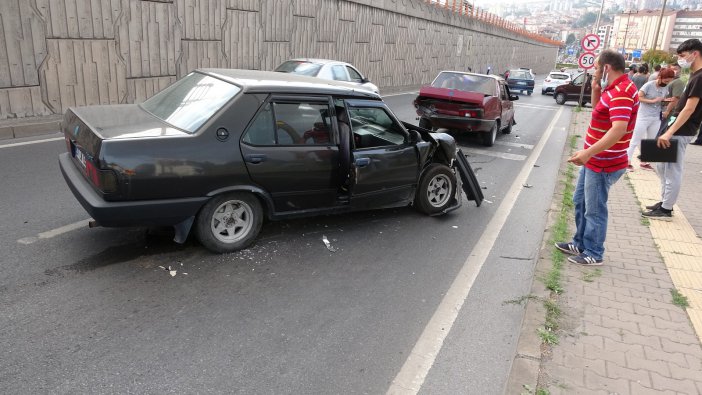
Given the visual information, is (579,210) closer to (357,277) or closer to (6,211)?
(357,277)

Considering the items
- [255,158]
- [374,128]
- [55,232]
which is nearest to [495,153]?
[374,128]

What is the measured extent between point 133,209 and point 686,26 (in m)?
188

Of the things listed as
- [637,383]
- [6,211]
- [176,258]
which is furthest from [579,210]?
[6,211]

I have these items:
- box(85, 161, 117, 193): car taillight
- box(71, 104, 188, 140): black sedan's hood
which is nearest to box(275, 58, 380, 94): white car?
box(71, 104, 188, 140): black sedan's hood

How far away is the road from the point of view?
9.91 ft

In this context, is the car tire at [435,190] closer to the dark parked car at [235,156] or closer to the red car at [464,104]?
the dark parked car at [235,156]

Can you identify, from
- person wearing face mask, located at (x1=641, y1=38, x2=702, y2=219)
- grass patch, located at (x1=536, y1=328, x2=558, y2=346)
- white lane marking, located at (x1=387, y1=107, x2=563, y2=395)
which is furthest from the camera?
person wearing face mask, located at (x1=641, y1=38, x2=702, y2=219)

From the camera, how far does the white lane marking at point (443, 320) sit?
3.15 m

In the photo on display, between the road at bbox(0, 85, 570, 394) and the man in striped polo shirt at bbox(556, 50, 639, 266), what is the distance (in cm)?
61

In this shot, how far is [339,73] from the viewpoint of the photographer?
12875 mm

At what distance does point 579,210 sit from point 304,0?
→ 1516 cm

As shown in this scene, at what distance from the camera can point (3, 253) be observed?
13.7 feet

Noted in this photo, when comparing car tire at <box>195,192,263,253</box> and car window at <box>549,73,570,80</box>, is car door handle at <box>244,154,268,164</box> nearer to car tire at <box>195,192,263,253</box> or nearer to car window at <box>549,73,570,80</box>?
car tire at <box>195,192,263,253</box>

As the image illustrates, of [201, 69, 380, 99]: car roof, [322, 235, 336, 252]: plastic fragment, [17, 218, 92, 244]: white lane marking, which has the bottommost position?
[322, 235, 336, 252]: plastic fragment
